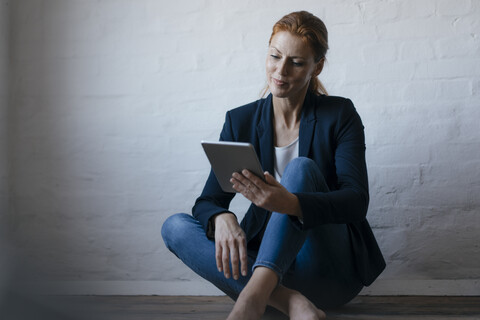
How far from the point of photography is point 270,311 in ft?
6.34

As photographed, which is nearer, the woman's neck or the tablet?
the tablet

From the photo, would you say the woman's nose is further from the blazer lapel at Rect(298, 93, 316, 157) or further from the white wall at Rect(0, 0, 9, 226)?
the white wall at Rect(0, 0, 9, 226)

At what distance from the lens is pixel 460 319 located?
6.13 ft

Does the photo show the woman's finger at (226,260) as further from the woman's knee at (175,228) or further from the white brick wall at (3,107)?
the white brick wall at (3,107)

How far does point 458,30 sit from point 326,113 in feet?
2.79

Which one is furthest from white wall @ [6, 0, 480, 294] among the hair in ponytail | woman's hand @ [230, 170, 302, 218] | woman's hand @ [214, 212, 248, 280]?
woman's hand @ [230, 170, 302, 218]

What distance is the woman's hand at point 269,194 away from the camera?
145cm

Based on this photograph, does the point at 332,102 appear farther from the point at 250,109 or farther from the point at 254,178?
the point at 254,178

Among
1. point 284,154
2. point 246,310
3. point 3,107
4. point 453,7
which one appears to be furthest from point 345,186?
point 3,107

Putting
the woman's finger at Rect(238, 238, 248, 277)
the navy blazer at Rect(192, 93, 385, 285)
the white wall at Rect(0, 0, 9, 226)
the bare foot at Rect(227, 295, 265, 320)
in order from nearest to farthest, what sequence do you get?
the bare foot at Rect(227, 295, 265, 320), the woman's finger at Rect(238, 238, 248, 277), the navy blazer at Rect(192, 93, 385, 285), the white wall at Rect(0, 0, 9, 226)

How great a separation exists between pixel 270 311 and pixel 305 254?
1.15 ft

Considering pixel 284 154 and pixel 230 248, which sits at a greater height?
pixel 284 154

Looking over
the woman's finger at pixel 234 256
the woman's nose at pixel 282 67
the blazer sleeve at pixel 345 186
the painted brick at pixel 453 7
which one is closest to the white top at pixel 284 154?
the blazer sleeve at pixel 345 186

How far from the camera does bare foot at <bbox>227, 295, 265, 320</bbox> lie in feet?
4.62
